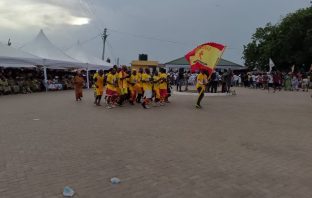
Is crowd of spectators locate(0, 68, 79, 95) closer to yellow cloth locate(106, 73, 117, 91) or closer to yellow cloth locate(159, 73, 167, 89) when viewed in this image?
yellow cloth locate(106, 73, 117, 91)

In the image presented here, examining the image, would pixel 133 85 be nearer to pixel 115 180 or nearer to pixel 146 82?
pixel 146 82

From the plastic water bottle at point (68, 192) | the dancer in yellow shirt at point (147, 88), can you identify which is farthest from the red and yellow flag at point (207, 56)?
the plastic water bottle at point (68, 192)

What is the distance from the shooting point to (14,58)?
23984 millimetres

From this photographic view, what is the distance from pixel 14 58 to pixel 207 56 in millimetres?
10412

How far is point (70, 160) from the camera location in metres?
6.95

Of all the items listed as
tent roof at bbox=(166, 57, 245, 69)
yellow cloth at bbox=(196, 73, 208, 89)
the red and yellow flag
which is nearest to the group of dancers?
yellow cloth at bbox=(196, 73, 208, 89)

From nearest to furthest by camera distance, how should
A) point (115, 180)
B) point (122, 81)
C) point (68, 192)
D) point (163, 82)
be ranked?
1. point (68, 192)
2. point (115, 180)
3. point (122, 81)
4. point (163, 82)

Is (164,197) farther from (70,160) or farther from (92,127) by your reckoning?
(92,127)

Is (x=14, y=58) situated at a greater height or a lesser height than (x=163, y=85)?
greater

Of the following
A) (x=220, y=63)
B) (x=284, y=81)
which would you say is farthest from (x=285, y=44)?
(x=284, y=81)

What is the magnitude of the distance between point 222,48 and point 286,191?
1662 cm

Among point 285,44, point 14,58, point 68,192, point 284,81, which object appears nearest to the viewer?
point 68,192

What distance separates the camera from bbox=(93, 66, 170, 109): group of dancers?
15.8m

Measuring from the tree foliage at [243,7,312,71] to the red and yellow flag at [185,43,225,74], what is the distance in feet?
78.3
